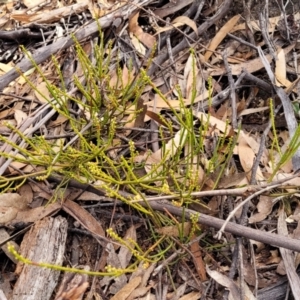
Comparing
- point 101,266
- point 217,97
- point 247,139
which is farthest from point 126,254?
point 217,97

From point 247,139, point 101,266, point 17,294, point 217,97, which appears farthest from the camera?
point 217,97

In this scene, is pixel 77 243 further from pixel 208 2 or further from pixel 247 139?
pixel 208 2

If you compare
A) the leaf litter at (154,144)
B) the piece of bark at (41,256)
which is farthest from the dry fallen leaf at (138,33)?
the piece of bark at (41,256)

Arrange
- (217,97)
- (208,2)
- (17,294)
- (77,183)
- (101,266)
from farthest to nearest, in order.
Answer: (208,2) → (217,97) → (77,183) → (101,266) → (17,294)

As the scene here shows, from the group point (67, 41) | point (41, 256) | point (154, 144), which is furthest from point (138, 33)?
point (41, 256)

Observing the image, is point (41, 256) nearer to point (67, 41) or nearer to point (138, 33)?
point (67, 41)

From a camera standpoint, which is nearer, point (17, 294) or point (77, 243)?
point (17, 294)

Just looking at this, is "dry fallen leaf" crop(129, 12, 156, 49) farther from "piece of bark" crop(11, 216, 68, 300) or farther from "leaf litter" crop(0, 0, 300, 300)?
"piece of bark" crop(11, 216, 68, 300)
